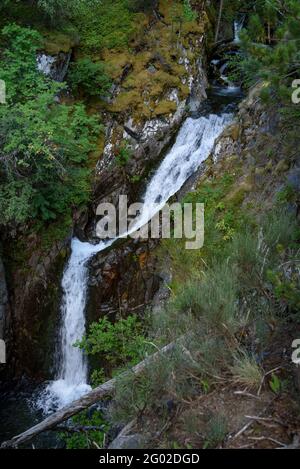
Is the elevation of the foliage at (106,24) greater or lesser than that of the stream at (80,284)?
greater

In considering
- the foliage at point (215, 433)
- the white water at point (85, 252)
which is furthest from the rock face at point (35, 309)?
the foliage at point (215, 433)

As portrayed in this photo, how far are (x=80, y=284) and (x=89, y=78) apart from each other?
5639 millimetres

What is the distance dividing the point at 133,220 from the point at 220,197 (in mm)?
2582

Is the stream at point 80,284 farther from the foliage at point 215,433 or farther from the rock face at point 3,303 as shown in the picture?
the foliage at point 215,433

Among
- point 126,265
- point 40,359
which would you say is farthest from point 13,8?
point 40,359

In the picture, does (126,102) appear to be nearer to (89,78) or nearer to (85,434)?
(89,78)

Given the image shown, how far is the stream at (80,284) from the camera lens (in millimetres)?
8898

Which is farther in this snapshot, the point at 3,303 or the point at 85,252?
the point at 85,252

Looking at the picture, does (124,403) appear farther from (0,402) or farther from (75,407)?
(0,402)

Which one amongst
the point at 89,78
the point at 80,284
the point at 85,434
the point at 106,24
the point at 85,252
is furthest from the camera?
the point at 106,24

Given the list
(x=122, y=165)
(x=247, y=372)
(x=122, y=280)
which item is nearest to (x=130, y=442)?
(x=247, y=372)

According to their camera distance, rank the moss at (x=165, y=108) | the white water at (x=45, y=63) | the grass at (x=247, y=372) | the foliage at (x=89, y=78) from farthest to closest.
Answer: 1. the moss at (x=165, y=108)
2. the foliage at (x=89, y=78)
3. the white water at (x=45, y=63)
4. the grass at (x=247, y=372)

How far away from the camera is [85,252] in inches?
394
